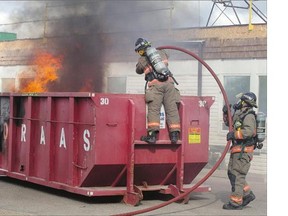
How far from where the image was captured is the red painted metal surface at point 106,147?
713 centimetres

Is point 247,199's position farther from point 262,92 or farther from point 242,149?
point 262,92

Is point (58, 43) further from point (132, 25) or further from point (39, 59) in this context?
point (132, 25)

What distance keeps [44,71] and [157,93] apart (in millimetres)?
6129

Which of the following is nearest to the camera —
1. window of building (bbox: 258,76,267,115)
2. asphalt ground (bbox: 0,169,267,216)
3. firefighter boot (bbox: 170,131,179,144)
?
asphalt ground (bbox: 0,169,267,216)

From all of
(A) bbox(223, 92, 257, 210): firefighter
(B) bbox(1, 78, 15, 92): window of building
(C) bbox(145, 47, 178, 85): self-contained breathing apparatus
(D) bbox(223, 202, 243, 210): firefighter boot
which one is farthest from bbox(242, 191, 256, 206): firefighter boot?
(B) bbox(1, 78, 15, 92): window of building

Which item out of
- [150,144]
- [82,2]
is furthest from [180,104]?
[82,2]

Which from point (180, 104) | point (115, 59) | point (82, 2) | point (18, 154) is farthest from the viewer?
point (115, 59)

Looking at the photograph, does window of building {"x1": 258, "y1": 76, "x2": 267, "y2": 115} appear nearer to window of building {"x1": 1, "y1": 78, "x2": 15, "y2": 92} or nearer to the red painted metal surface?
the red painted metal surface

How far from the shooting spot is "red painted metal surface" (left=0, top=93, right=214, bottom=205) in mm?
7129

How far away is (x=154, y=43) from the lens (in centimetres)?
1487

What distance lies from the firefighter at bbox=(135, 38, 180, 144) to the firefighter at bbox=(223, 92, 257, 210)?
0.84 meters

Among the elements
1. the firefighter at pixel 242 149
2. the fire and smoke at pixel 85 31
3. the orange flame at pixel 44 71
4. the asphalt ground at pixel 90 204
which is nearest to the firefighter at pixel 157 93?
the firefighter at pixel 242 149

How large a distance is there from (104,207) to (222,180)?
485 centimetres
